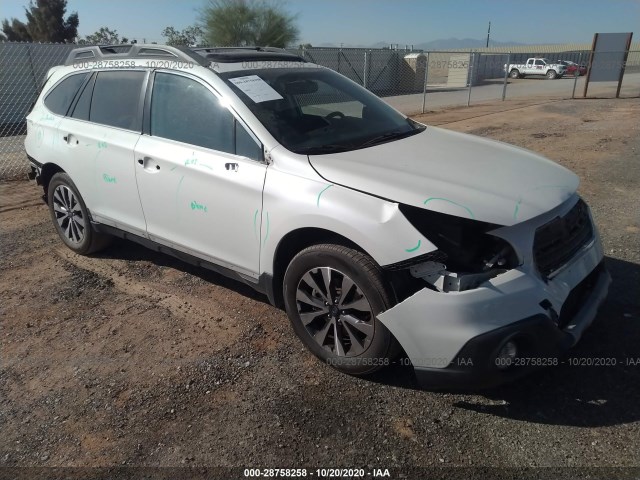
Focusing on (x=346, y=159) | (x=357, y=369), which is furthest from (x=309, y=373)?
(x=346, y=159)

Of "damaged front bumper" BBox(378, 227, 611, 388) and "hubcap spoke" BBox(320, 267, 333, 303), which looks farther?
"hubcap spoke" BBox(320, 267, 333, 303)

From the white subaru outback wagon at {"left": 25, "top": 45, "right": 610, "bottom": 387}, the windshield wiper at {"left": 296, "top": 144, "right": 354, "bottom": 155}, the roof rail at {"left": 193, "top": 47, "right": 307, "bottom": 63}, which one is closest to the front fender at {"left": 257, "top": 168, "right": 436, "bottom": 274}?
the white subaru outback wagon at {"left": 25, "top": 45, "right": 610, "bottom": 387}

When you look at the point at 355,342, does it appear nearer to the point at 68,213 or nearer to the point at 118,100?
the point at 118,100

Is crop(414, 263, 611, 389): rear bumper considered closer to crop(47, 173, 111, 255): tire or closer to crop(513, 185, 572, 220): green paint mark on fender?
crop(513, 185, 572, 220): green paint mark on fender

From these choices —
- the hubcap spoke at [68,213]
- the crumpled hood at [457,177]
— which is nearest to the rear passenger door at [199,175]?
the crumpled hood at [457,177]

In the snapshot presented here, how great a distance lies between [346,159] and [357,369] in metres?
1.24

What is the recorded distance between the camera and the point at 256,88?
3361 millimetres

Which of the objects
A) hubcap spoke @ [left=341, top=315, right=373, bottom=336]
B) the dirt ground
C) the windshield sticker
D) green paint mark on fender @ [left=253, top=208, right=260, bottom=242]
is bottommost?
the dirt ground

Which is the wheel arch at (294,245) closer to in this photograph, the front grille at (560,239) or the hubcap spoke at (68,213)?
the front grille at (560,239)

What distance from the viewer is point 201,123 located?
3381 mm

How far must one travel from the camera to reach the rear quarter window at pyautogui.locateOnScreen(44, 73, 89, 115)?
14.6 ft

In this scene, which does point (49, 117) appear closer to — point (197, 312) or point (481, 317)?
point (197, 312)

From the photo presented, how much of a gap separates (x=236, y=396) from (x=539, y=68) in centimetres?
4594

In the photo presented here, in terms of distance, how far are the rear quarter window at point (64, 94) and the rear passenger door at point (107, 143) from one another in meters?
0.10
